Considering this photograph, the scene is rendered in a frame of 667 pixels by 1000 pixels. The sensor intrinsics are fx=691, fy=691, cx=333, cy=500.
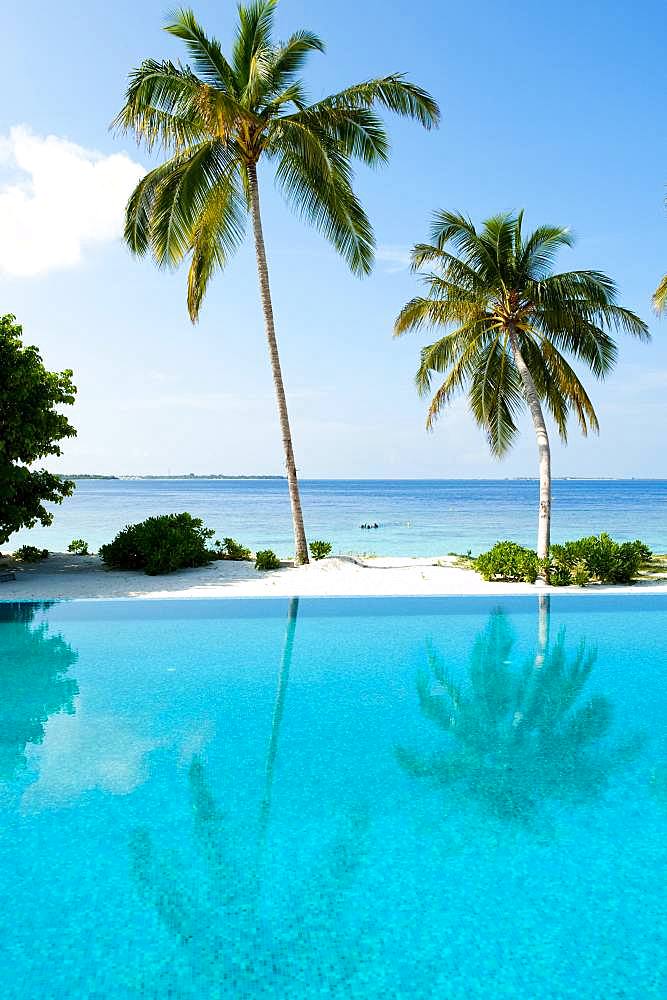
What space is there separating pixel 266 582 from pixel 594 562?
5.77m

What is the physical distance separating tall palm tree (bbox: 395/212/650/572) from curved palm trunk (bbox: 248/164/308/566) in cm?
250

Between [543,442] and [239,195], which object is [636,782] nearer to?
[543,442]

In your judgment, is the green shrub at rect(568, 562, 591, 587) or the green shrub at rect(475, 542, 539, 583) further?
the green shrub at rect(475, 542, 539, 583)

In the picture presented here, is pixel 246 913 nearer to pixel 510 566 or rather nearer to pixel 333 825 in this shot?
pixel 333 825

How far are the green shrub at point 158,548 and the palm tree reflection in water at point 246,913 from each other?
29.8ft

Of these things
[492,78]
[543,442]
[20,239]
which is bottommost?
[543,442]

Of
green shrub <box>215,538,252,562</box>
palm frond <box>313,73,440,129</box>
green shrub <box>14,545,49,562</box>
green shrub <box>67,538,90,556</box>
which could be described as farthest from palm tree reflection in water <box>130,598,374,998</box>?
green shrub <box>67,538,90,556</box>

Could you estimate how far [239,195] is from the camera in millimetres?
13133

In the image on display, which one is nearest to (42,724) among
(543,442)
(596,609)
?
(596,609)

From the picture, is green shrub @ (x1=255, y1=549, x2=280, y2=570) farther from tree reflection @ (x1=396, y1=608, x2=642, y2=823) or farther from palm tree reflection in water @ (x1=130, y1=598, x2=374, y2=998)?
palm tree reflection in water @ (x1=130, y1=598, x2=374, y2=998)

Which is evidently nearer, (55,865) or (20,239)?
(55,865)

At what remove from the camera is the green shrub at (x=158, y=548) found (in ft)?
41.9

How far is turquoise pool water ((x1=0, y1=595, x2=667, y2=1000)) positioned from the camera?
8.84ft

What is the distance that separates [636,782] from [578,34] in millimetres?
15380
